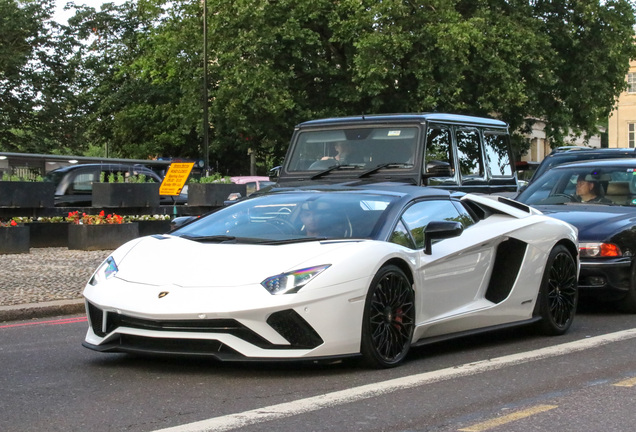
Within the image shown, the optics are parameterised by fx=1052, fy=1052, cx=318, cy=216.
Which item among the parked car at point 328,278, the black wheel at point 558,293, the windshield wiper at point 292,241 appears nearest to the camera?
the parked car at point 328,278

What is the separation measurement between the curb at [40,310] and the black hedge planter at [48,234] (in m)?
8.18

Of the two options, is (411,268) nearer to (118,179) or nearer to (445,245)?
(445,245)

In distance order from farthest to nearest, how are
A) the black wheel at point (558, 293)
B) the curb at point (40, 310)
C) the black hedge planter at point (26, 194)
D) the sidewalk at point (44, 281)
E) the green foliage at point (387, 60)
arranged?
the green foliage at point (387, 60), the black hedge planter at point (26, 194), the sidewalk at point (44, 281), the curb at point (40, 310), the black wheel at point (558, 293)

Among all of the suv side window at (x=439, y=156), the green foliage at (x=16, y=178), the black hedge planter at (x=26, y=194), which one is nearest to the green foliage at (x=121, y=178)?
the green foliage at (x=16, y=178)

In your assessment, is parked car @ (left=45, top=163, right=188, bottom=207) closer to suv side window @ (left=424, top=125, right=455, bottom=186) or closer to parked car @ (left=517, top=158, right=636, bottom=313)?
suv side window @ (left=424, top=125, right=455, bottom=186)

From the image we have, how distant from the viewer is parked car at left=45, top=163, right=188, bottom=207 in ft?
72.7

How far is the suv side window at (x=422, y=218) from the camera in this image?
714 centimetres

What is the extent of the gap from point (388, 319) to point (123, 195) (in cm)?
1482

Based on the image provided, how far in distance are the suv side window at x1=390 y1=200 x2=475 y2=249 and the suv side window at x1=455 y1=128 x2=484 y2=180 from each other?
202 inches

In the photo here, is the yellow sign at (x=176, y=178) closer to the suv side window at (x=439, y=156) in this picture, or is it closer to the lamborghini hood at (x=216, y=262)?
the suv side window at (x=439, y=156)

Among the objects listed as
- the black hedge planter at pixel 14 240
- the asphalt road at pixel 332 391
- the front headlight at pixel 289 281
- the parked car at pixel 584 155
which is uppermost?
the parked car at pixel 584 155

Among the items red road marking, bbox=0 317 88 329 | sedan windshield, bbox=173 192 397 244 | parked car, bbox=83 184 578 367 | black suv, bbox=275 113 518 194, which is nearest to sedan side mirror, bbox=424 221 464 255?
parked car, bbox=83 184 578 367

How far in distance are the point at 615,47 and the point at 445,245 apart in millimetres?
35813

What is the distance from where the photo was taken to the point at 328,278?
6277 millimetres
